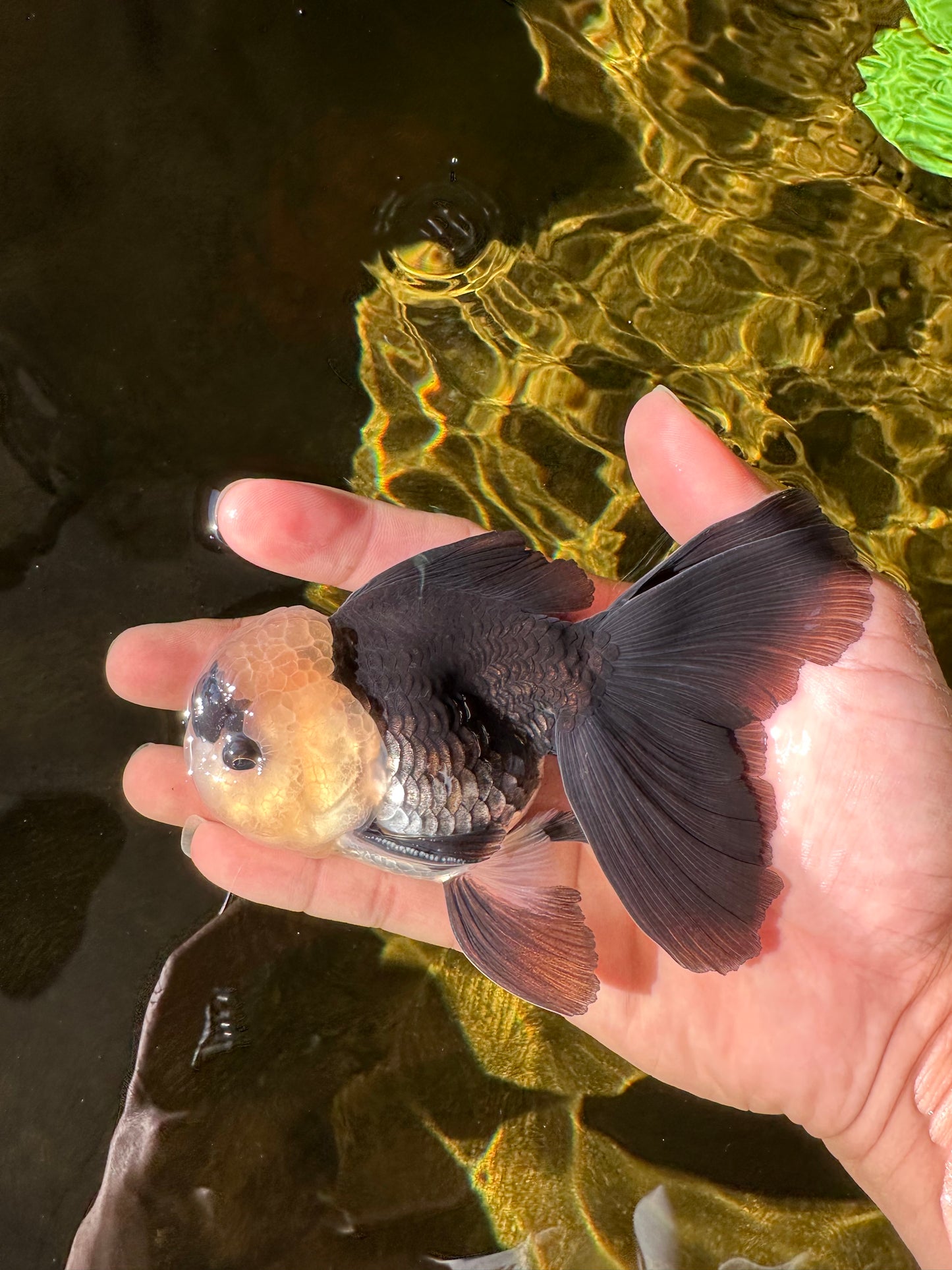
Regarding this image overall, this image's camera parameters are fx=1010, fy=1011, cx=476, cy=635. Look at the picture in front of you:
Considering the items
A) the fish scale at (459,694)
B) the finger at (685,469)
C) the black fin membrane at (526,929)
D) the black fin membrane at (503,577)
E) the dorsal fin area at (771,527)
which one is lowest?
the black fin membrane at (526,929)

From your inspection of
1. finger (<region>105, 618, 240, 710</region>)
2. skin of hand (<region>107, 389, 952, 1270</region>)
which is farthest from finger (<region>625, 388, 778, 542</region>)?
finger (<region>105, 618, 240, 710</region>)

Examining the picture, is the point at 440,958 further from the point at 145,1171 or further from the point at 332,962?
the point at 145,1171

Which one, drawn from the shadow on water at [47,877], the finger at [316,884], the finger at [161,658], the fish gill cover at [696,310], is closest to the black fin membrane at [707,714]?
the finger at [316,884]

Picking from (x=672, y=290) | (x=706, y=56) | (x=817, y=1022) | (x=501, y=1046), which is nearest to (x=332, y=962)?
(x=501, y=1046)

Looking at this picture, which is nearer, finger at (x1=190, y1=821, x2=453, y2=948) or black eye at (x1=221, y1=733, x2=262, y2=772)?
black eye at (x1=221, y1=733, x2=262, y2=772)

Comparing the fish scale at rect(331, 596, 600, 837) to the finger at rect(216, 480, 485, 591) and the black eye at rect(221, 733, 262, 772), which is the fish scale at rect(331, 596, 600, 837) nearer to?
the black eye at rect(221, 733, 262, 772)

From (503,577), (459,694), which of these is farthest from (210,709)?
(503,577)

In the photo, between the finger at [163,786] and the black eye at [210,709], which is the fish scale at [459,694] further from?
the finger at [163,786]
